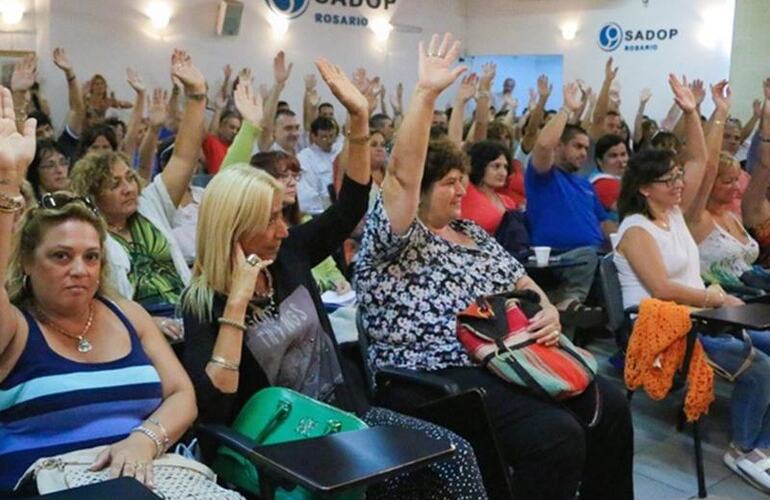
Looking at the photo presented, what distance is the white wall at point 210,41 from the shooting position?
8.02 meters

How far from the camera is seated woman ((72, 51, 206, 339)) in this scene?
9.89ft

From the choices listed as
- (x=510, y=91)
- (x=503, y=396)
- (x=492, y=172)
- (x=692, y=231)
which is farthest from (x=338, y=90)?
(x=510, y=91)

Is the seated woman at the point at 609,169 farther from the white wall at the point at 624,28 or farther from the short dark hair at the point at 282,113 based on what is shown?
the white wall at the point at 624,28

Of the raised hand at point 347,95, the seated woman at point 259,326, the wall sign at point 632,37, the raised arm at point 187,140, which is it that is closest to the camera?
the seated woman at point 259,326

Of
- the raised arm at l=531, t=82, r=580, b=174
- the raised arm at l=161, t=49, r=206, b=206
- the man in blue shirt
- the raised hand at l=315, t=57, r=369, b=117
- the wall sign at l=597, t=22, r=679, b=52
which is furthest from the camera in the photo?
the wall sign at l=597, t=22, r=679, b=52

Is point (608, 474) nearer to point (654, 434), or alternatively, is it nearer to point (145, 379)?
point (654, 434)

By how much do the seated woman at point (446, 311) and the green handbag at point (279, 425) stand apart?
0.61 m

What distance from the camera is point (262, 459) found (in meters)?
1.65

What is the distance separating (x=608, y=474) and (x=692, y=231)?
6.41 feet

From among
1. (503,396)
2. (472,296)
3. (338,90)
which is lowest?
(503,396)

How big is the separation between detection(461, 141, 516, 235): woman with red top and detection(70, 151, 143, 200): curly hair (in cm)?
204

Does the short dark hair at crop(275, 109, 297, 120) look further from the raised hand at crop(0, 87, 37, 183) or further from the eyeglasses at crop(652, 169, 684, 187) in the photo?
the raised hand at crop(0, 87, 37, 183)

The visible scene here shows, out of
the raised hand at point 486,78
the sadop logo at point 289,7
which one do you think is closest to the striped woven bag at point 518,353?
the raised hand at point 486,78

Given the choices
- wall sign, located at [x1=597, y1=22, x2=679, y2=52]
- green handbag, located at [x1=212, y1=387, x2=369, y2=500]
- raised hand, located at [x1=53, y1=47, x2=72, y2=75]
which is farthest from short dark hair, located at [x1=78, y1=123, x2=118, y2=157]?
wall sign, located at [x1=597, y1=22, x2=679, y2=52]
